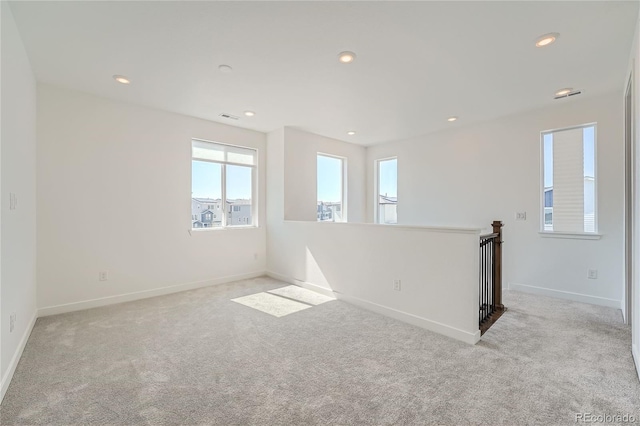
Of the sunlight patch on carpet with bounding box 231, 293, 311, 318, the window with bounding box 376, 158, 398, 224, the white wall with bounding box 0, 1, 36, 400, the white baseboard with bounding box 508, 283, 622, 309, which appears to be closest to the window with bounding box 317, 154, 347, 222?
the window with bounding box 376, 158, 398, 224

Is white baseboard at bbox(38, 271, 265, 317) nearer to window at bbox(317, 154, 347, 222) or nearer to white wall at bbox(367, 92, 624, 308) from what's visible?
window at bbox(317, 154, 347, 222)

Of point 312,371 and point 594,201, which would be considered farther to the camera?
point 594,201

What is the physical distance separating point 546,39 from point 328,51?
1.89m

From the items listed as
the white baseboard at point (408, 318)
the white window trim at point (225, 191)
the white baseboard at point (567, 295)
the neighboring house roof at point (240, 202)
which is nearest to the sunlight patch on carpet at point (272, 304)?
the white baseboard at point (408, 318)

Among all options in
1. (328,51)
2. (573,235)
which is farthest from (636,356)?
(328,51)

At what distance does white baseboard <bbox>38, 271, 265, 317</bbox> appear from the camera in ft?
11.0

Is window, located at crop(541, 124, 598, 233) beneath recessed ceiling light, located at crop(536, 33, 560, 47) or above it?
beneath

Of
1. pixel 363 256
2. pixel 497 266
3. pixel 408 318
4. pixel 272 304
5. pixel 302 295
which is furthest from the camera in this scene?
pixel 302 295

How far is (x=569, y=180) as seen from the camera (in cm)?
396

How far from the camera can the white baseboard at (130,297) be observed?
335cm

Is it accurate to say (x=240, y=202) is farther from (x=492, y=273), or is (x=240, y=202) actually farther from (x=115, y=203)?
(x=492, y=273)

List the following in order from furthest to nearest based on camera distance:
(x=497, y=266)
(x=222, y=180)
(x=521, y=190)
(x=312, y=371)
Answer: (x=222, y=180), (x=521, y=190), (x=497, y=266), (x=312, y=371)

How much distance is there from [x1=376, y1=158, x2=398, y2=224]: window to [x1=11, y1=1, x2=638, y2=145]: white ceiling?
2317mm

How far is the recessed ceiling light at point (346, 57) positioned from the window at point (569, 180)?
340 centimetres
